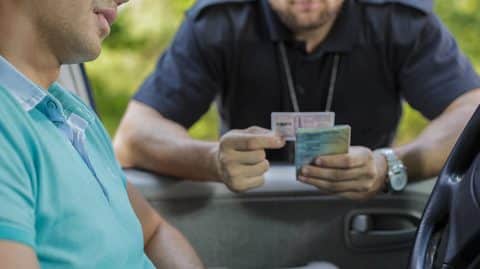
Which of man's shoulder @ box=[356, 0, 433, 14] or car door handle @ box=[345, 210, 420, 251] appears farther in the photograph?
man's shoulder @ box=[356, 0, 433, 14]

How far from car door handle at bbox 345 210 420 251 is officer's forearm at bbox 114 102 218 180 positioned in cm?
32

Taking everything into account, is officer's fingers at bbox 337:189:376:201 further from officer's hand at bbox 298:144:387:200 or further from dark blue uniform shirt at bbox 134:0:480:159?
dark blue uniform shirt at bbox 134:0:480:159

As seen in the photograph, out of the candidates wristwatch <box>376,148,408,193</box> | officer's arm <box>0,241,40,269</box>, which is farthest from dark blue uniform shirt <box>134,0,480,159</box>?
officer's arm <box>0,241,40,269</box>

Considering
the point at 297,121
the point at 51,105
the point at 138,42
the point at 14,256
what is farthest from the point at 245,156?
the point at 138,42

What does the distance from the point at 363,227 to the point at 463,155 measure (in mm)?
617

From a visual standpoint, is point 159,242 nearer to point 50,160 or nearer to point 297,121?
point 297,121

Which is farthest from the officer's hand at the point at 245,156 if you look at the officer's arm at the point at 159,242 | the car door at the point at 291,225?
the officer's arm at the point at 159,242

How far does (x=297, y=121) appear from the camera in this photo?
75.1 inches

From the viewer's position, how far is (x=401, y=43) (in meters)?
2.40

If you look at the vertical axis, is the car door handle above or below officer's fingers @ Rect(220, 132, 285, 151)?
below

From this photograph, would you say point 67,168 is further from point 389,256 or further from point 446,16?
point 446,16

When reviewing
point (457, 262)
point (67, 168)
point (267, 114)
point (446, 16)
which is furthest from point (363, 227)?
point (446, 16)

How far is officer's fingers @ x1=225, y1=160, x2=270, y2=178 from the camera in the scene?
6.58 ft

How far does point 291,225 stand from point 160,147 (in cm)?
37
